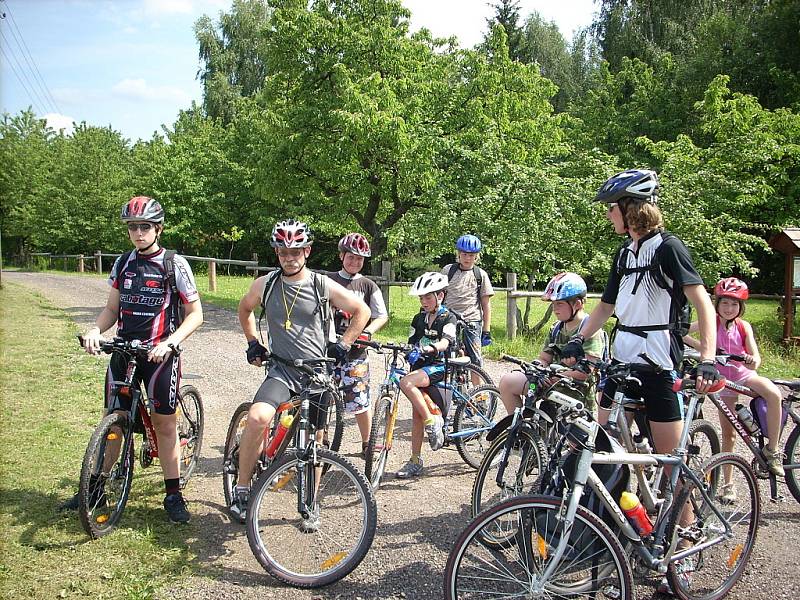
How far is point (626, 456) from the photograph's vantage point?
3.29 metres

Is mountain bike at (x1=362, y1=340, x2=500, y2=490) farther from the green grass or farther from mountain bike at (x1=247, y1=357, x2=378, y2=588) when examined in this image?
the green grass

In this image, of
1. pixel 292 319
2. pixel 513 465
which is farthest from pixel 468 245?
pixel 513 465

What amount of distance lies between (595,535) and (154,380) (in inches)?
116

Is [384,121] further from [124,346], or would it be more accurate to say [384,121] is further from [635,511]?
[635,511]

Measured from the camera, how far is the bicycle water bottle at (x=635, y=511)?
11.0 ft

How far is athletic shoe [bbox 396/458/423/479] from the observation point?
557 centimetres

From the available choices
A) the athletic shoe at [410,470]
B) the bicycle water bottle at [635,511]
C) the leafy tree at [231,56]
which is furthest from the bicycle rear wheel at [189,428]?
the leafy tree at [231,56]

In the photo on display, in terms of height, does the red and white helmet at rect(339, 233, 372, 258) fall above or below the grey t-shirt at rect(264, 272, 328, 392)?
above

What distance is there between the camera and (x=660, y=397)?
11.9 feet

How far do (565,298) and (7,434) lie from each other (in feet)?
17.5

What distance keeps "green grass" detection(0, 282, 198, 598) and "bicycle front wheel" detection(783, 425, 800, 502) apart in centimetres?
429

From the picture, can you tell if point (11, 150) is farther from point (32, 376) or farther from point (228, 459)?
point (228, 459)

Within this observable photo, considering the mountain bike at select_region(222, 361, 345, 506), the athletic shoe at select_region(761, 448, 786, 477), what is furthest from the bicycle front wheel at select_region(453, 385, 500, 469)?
the athletic shoe at select_region(761, 448, 786, 477)

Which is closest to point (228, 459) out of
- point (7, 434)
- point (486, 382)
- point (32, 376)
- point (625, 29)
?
point (486, 382)
